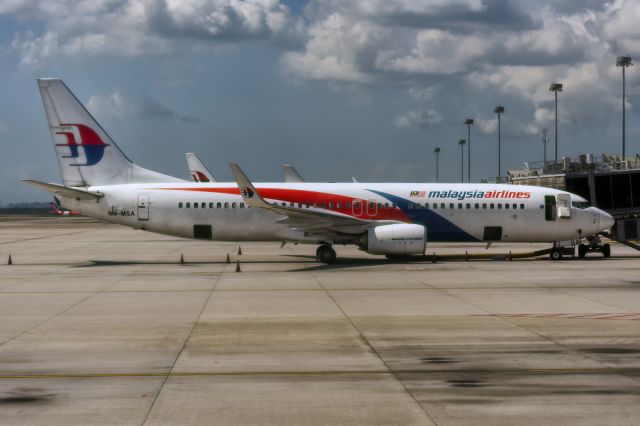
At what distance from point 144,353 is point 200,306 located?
6055 millimetres

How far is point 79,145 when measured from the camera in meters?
33.0

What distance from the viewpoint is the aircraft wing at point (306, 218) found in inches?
1155

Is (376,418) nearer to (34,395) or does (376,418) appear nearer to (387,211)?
(34,395)

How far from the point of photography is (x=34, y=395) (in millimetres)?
10367

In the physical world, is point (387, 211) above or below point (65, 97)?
below

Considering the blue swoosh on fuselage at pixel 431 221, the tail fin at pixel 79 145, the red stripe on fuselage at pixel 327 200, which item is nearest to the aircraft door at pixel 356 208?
the red stripe on fuselage at pixel 327 200

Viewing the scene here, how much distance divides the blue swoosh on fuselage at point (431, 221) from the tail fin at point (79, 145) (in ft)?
38.6

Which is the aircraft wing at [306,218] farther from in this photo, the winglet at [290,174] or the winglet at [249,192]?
the winglet at [290,174]

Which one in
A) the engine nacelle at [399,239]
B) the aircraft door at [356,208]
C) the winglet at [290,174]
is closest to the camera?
the engine nacelle at [399,239]

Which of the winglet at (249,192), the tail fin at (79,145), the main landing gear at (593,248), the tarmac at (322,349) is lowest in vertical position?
the tarmac at (322,349)

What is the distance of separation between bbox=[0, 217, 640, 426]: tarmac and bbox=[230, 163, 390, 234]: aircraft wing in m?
3.77

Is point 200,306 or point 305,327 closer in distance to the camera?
point 305,327

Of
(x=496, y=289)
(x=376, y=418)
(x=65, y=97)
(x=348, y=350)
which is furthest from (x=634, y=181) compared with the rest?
(x=376, y=418)

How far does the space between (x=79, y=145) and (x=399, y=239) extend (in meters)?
15.2
